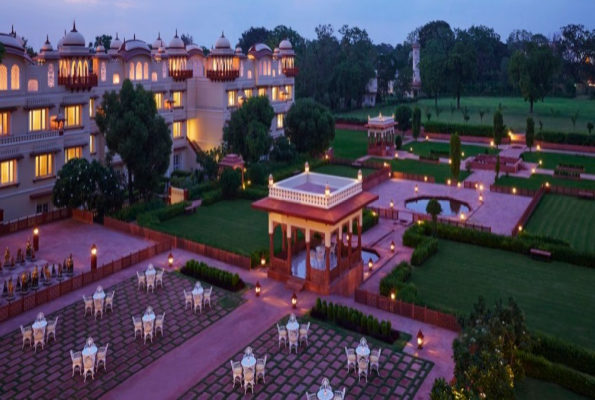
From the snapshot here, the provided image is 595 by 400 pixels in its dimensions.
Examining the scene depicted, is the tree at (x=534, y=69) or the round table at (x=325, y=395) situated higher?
the tree at (x=534, y=69)

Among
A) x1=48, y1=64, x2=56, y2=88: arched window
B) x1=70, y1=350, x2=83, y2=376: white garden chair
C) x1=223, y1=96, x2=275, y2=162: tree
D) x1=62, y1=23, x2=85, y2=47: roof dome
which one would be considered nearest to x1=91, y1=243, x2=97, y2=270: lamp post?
x1=70, y1=350, x2=83, y2=376: white garden chair

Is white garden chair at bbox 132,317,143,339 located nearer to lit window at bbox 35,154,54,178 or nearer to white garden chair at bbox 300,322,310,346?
white garden chair at bbox 300,322,310,346

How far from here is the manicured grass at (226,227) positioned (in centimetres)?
3484

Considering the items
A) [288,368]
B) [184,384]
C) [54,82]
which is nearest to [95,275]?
[184,384]

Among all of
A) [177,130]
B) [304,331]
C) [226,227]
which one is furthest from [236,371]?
[177,130]

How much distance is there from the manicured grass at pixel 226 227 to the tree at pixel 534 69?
5820 centimetres

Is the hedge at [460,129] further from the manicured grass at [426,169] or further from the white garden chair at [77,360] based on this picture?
the white garden chair at [77,360]

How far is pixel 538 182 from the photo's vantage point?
5194cm

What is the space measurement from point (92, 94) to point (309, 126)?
20.8 meters

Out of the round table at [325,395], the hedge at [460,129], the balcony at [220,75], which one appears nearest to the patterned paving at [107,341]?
the round table at [325,395]

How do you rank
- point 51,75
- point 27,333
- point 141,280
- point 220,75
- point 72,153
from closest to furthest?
1. point 27,333
2. point 141,280
3. point 51,75
4. point 72,153
5. point 220,75

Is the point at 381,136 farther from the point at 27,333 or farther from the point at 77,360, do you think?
the point at 77,360

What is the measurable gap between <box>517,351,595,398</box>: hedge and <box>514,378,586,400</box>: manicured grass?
7.3 inches

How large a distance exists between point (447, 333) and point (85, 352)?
14.3 m
